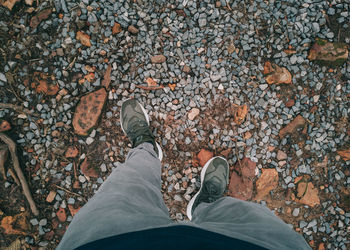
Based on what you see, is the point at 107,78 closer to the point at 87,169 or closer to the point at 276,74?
the point at 87,169

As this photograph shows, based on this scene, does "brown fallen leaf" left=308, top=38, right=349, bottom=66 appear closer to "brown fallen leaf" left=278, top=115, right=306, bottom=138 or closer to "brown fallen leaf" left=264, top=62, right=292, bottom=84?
"brown fallen leaf" left=264, top=62, right=292, bottom=84

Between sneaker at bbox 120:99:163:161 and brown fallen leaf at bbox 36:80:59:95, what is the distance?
812 millimetres

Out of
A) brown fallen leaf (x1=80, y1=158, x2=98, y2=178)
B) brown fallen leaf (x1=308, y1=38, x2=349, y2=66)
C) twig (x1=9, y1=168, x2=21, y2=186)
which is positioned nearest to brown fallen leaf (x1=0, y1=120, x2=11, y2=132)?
twig (x1=9, y1=168, x2=21, y2=186)

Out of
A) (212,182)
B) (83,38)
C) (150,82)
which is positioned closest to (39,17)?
(83,38)

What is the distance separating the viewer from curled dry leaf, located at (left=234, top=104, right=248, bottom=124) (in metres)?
2.47

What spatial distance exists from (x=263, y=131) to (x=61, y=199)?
7.95ft

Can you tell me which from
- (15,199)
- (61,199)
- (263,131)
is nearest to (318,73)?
(263,131)

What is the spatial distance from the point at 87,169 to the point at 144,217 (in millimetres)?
1360

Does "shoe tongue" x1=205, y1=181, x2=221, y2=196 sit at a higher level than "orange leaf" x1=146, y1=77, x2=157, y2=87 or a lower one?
lower

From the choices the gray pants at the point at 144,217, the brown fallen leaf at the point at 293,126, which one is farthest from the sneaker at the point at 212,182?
the brown fallen leaf at the point at 293,126

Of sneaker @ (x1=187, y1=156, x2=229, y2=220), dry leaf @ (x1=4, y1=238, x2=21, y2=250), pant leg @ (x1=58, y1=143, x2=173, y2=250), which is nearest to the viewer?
pant leg @ (x1=58, y1=143, x2=173, y2=250)

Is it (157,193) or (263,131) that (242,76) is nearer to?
(263,131)

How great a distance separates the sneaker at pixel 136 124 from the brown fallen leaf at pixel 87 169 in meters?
0.54

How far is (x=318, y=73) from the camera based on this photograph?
248 cm
